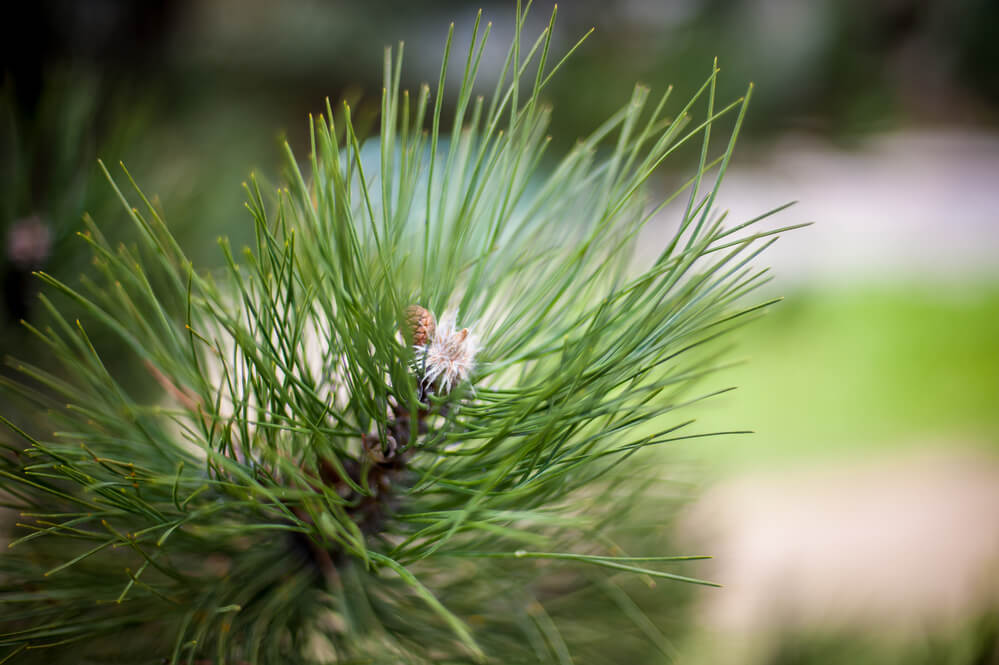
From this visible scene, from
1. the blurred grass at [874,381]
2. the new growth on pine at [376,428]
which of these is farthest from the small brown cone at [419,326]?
the blurred grass at [874,381]

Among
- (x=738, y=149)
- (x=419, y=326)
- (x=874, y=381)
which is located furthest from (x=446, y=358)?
(x=874, y=381)

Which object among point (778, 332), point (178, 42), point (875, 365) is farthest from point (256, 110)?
point (875, 365)

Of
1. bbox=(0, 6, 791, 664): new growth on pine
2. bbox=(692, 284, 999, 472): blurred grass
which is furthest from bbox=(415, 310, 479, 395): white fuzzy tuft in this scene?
bbox=(692, 284, 999, 472): blurred grass

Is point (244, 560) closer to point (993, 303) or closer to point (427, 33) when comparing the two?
point (427, 33)

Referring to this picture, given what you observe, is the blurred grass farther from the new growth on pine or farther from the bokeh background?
the new growth on pine

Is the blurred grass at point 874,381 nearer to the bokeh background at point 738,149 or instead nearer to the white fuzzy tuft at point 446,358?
the bokeh background at point 738,149
